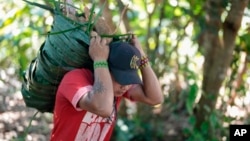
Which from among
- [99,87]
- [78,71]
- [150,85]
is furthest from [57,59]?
[150,85]

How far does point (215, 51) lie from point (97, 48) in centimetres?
212

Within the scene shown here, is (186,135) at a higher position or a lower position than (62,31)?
lower

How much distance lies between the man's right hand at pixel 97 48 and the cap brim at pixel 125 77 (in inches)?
4.0

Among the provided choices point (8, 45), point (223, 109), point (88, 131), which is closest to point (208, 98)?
point (223, 109)

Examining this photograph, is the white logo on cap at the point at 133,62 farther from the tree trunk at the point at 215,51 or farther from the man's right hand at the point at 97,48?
the tree trunk at the point at 215,51

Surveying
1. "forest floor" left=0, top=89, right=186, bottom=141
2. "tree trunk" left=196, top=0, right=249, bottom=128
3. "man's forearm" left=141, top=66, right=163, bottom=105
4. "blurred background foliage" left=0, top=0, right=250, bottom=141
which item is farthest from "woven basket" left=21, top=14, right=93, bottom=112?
"forest floor" left=0, top=89, right=186, bottom=141

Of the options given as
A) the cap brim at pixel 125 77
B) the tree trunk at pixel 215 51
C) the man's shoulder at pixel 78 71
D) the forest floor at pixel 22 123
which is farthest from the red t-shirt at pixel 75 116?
the forest floor at pixel 22 123

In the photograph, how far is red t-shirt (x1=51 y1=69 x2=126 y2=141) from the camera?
2736mm

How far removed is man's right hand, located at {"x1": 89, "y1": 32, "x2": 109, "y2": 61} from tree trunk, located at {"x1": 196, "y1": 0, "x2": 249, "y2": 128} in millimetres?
1755

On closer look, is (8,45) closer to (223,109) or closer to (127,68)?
(223,109)

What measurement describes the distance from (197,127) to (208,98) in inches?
10.2

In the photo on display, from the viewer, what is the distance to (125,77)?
9.27ft

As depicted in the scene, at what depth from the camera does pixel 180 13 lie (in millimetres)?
5027

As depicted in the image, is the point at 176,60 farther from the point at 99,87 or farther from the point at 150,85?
the point at 99,87
